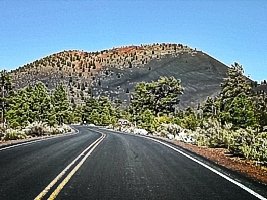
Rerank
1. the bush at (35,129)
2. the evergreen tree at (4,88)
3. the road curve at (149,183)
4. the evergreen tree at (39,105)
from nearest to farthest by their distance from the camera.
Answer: the road curve at (149,183), the bush at (35,129), the evergreen tree at (39,105), the evergreen tree at (4,88)

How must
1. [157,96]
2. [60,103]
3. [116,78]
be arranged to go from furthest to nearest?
1. [116,78]
2. [157,96]
3. [60,103]

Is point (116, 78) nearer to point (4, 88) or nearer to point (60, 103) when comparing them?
point (60, 103)

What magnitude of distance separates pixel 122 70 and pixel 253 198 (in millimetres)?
189755

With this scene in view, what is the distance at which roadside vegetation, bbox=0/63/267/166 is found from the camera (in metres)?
24.8

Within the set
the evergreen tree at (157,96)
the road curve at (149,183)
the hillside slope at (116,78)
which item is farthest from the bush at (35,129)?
the hillside slope at (116,78)

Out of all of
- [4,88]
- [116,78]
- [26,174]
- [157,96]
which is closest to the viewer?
[26,174]

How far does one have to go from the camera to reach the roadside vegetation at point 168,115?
24.8 meters

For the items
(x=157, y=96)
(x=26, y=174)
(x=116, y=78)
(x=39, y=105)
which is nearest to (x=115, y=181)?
(x=26, y=174)

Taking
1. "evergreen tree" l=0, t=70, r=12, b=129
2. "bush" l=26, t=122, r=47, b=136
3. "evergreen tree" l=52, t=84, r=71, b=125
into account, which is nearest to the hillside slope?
"evergreen tree" l=52, t=84, r=71, b=125

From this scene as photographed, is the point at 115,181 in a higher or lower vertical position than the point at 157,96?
lower

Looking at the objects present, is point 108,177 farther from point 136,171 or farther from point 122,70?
point 122,70

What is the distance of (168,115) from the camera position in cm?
→ 7719

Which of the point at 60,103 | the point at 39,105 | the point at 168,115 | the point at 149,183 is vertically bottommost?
the point at 149,183

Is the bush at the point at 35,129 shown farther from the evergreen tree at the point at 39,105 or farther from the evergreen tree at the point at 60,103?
the evergreen tree at the point at 60,103
